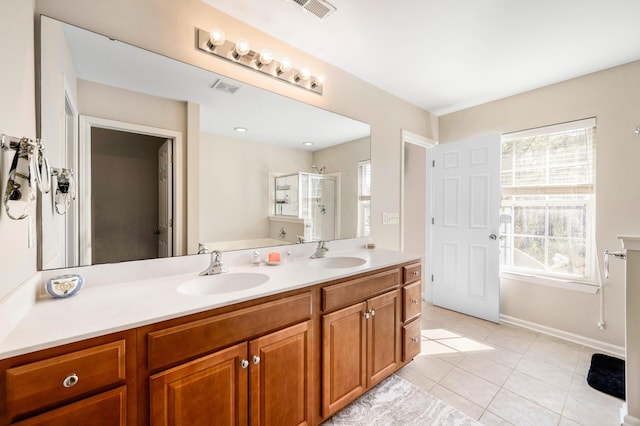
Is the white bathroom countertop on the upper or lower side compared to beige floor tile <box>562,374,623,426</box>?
upper

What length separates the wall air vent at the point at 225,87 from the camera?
1.63 meters

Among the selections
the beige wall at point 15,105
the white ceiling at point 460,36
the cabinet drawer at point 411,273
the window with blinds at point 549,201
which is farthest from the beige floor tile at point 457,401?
the white ceiling at point 460,36

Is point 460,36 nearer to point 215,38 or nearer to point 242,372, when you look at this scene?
point 215,38

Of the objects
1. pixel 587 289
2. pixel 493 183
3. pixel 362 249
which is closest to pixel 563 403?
pixel 587 289

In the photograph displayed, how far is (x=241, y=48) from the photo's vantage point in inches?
64.2

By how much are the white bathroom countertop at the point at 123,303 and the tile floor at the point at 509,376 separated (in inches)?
43.0

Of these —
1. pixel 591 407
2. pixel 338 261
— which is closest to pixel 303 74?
pixel 338 261

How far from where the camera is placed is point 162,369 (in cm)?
93

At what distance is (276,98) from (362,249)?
1.46 metres

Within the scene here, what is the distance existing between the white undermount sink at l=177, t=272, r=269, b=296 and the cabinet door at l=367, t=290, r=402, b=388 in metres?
0.72

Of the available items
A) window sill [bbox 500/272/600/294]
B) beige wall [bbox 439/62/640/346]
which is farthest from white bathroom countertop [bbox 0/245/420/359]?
beige wall [bbox 439/62/640/346]

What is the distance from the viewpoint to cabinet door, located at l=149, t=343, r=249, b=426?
36.3 inches

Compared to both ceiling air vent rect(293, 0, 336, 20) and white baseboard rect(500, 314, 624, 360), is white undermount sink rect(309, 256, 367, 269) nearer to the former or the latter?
ceiling air vent rect(293, 0, 336, 20)

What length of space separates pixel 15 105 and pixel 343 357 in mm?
1791
